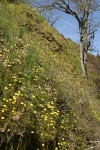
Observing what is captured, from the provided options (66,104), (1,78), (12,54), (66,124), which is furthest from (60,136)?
(12,54)

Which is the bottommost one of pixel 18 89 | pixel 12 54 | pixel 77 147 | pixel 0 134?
pixel 77 147

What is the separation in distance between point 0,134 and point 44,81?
248 centimetres


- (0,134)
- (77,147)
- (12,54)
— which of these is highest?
(12,54)

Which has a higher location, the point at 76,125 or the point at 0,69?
the point at 0,69

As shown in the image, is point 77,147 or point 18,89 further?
point 77,147

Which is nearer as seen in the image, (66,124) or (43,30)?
(66,124)

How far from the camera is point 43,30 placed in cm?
1409

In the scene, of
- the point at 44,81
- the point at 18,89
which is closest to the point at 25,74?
the point at 18,89

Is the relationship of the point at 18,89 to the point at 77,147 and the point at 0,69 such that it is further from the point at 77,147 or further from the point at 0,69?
the point at 77,147

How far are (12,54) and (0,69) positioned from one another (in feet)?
3.80

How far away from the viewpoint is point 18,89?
21.8 ft

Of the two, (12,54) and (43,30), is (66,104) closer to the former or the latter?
(12,54)

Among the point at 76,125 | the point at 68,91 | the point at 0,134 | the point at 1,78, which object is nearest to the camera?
the point at 0,134

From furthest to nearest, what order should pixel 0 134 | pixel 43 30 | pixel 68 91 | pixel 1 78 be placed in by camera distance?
pixel 43 30
pixel 68 91
pixel 1 78
pixel 0 134
